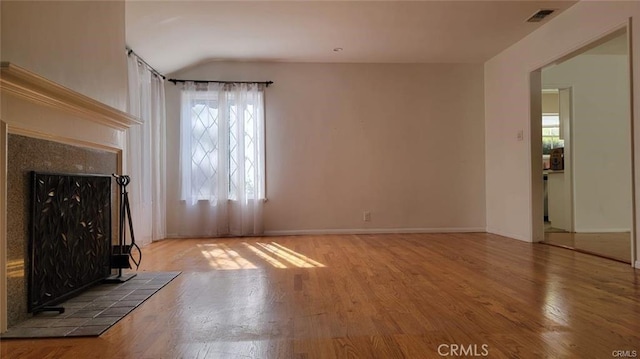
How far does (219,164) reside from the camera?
5.09 meters

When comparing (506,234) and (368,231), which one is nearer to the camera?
(506,234)

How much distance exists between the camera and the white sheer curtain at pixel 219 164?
5.12 metres

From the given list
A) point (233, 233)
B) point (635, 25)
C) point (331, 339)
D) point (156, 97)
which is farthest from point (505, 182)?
point (156, 97)

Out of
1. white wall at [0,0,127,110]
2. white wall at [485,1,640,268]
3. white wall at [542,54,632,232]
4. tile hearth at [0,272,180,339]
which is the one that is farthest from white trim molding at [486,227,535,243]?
white wall at [0,0,127,110]

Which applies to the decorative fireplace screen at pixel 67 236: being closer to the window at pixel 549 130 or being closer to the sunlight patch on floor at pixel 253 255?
the sunlight patch on floor at pixel 253 255

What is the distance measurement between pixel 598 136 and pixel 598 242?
1.84 metres

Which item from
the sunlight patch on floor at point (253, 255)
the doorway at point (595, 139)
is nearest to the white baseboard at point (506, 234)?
the doorway at point (595, 139)

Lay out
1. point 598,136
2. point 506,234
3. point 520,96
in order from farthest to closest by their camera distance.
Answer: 1. point 598,136
2. point 506,234
3. point 520,96

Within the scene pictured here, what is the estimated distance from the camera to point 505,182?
4.96 m

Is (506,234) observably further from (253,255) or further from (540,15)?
(253,255)

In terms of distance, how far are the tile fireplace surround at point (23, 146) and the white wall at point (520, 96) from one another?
Answer: 4.24 meters

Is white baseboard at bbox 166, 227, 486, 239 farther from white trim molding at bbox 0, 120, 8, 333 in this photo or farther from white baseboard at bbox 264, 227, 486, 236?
white trim molding at bbox 0, 120, 8, 333

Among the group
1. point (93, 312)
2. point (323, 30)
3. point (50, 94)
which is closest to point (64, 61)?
point (50, 94)

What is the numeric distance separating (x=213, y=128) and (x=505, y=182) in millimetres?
4151
